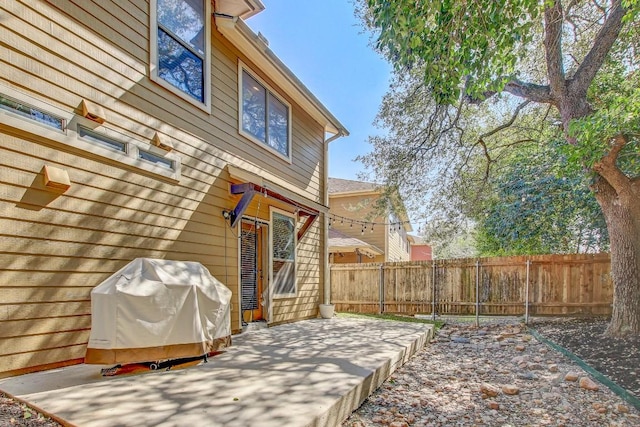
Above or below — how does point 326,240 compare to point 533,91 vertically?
below

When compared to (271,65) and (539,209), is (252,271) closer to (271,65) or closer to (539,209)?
(271,65)

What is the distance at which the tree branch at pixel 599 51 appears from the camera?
546cm

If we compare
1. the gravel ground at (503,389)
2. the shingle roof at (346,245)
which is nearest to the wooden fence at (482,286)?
the shingle roof at (346,245)

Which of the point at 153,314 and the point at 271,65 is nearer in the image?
the point at 153,314

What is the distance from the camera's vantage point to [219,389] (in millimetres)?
2721

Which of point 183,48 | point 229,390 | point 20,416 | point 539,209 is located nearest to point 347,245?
point 539,209

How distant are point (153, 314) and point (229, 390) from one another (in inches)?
36.5

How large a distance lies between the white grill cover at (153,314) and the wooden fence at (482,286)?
25.1 feet

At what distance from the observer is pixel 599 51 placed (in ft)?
18.6

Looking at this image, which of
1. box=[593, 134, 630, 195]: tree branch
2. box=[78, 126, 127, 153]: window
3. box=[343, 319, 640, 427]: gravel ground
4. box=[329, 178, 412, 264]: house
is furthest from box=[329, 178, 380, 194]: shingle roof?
box=[78, 126, 127, 153]: window

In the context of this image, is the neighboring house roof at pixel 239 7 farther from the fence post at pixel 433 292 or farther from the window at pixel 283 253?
the fence post at pixel 433 292

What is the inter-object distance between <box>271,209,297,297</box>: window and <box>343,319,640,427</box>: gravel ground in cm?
281

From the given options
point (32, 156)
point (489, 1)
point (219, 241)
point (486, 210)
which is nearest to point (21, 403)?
point (32, 156)

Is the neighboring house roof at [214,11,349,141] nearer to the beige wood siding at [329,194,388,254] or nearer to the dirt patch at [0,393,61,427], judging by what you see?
the dirt patch at [0,393,61,427]
